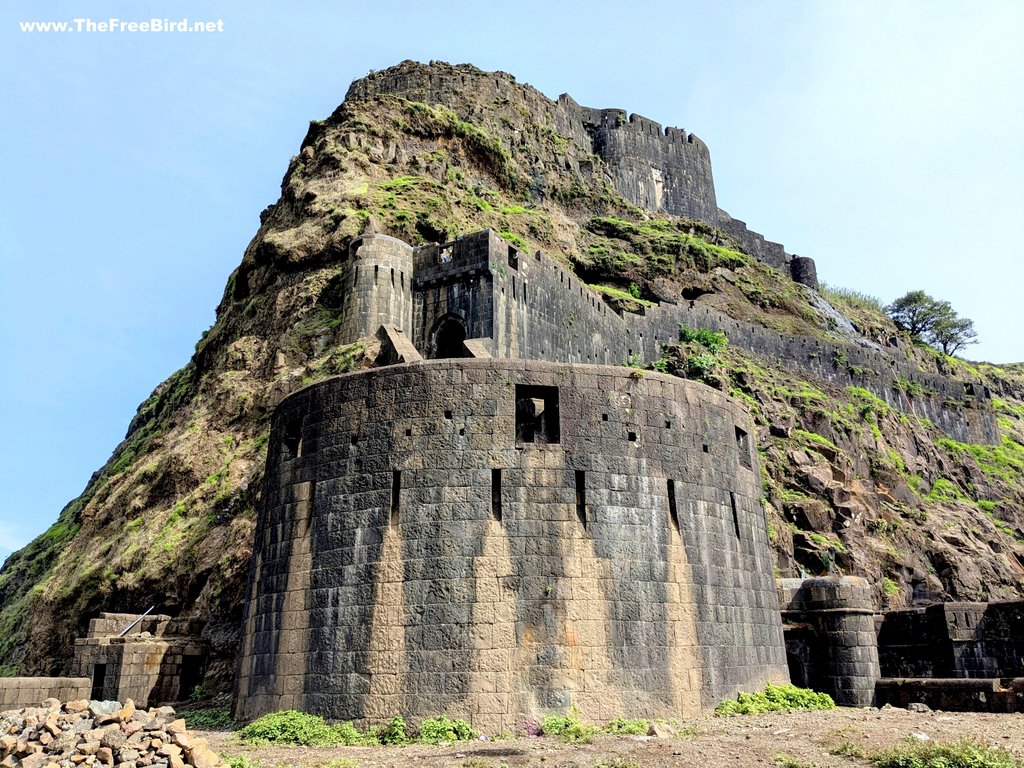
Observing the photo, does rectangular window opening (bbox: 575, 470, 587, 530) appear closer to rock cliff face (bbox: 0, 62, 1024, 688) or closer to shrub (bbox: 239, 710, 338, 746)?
shrub (bbox: 239, 710, 338, 746)

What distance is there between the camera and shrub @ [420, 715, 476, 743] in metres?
14.9

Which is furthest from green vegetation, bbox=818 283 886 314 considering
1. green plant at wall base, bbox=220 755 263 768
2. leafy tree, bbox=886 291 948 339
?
green plant at wall base, bbox=220 755 263 768

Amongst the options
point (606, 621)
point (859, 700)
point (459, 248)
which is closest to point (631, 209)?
point (459, 248)

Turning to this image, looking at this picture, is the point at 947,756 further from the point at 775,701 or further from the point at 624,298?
the point at 624,298

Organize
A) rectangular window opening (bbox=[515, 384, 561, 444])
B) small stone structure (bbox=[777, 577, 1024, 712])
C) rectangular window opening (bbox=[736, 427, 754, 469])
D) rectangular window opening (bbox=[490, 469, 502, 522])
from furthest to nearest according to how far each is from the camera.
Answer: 1. small stone structure (bbox=[777, 577, 1024, 712])
2. rectangular window opening (bbox=[736, 427, 754, 469])
3. rectangular window opening (bbox=[515, 384, 561, 444])
4. rectangular window opening (bbox=[490, 469, 502, 522])

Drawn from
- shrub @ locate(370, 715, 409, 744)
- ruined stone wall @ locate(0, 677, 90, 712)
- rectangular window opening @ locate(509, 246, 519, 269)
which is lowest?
shrub @ locate(370, 715, 409, 744)

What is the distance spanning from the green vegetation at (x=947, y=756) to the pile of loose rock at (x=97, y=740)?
957 cm

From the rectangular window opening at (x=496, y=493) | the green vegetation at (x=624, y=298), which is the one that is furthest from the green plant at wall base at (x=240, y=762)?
the green vegetation at (x=624, y=298)

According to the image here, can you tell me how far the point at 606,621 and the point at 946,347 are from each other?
251 feet

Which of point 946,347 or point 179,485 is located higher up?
point 946,347

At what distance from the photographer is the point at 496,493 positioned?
54.7 ft

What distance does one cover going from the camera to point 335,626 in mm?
16438

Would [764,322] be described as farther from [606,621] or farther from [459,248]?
[606,621]

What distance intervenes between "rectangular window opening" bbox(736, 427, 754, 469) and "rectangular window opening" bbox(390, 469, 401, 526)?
7.80 metres
